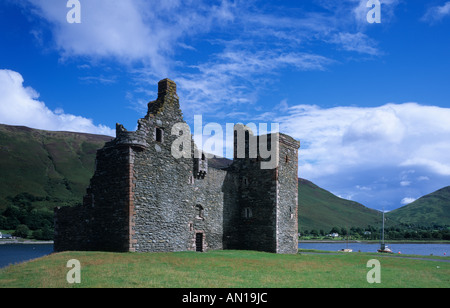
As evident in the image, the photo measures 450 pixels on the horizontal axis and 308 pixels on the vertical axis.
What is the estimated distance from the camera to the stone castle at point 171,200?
2664 centimetres

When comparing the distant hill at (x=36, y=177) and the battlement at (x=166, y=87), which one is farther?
the distant hill at (x=36, y=177)

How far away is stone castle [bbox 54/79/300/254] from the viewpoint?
87.4ft

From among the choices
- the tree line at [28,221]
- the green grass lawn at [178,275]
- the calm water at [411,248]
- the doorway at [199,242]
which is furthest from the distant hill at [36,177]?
the green grass lawn at [178,275]

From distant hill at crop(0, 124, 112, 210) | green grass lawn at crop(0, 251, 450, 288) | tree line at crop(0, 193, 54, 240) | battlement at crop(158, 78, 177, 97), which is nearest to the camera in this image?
green grass lawn at crop(0, 251, 450, 288)

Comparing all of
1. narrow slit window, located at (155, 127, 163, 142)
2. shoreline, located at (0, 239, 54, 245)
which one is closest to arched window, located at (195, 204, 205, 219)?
narrow slit window, located at (155, 127, 163, 142)

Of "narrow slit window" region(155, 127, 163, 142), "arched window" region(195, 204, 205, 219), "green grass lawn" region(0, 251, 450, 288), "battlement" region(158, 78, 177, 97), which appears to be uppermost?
"battlement" region(158, 78, 177, 97)

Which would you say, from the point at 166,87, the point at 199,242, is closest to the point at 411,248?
the point at 199,242

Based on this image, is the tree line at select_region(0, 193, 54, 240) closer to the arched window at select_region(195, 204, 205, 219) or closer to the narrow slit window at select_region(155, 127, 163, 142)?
the arched window at select_region(195, 204, 205, 219)

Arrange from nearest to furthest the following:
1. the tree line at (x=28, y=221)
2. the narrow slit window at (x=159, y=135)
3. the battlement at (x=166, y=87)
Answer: the narrow slit window at (x=159, y=135) < the battlement at (x=166, y=87) < the tree line at (x=28, y=221)

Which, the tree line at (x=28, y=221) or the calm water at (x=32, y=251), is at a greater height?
the tree line at (x=28, y=221)

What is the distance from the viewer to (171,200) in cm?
2967

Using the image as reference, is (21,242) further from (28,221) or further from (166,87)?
(166,87)

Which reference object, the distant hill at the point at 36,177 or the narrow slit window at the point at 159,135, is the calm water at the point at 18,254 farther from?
the distant hill at the point at 36,177
